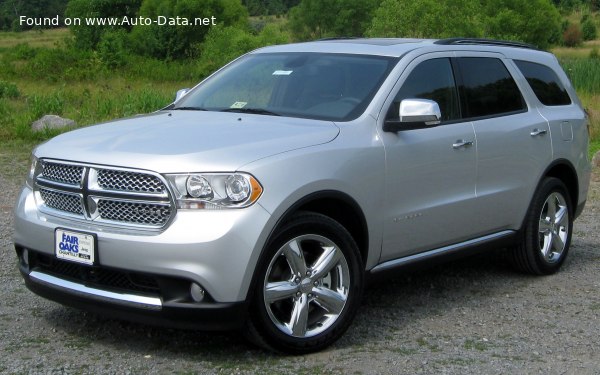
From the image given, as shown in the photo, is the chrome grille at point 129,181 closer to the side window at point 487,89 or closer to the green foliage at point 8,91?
the side window at point 487,89

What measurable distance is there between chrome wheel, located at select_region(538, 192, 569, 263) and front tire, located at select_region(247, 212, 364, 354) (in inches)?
96.3

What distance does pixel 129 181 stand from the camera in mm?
5055

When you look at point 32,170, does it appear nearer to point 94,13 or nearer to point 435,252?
point 435,252

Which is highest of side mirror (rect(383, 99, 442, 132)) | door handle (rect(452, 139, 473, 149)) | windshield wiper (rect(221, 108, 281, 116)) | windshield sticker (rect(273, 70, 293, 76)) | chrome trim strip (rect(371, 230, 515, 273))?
windshield sticker (rect(273, 70, 293, 76))

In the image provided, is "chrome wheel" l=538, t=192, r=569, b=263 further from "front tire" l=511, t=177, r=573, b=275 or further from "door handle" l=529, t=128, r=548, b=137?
"door handle" l=529, t=128, r=548, b=137

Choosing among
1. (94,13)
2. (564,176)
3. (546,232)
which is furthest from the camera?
(94,13)

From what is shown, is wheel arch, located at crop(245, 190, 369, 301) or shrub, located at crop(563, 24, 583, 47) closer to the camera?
wheel arch, located at crop(245, 190, 369, 301)

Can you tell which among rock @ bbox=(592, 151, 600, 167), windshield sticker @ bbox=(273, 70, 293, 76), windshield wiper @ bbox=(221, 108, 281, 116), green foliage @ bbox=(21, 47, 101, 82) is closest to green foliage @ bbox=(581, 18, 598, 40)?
green foliage @ bbox=(21, 47, 101, 82)

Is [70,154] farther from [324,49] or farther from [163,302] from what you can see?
[324,49]

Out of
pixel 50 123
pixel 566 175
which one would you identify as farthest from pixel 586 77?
pixel 566 175

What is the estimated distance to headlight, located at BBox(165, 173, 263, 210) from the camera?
16.2ft

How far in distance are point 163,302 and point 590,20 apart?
74.8 meters

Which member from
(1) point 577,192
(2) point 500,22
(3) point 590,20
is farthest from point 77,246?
(3) point 590,20

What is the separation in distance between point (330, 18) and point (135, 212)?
60622 millimetres
